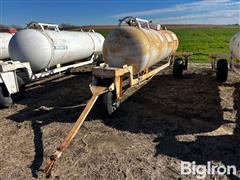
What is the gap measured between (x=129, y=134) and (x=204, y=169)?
5.30 ft

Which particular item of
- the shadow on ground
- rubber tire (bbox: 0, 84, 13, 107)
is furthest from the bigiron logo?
rubber tire (bbox: 0, 84, 13, 107)

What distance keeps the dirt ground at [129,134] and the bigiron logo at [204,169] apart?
91mm

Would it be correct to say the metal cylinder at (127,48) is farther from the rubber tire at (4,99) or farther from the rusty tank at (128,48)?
the rubber tire at (4,99)

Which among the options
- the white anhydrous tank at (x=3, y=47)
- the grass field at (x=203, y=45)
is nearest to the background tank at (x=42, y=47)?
the white anhydrous tank at (x=3, y=47)

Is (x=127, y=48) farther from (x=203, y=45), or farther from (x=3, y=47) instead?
(x=203, y=45)

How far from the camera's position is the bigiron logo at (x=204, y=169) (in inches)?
152

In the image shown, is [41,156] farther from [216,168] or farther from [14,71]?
[14,71]

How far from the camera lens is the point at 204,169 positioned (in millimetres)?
3959

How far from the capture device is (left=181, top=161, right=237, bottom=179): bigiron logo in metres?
3.85

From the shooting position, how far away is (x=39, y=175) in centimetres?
388

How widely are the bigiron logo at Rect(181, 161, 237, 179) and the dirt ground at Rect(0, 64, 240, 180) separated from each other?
91mm

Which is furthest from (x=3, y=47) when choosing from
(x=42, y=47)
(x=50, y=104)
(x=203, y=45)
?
(x=203, y=45)

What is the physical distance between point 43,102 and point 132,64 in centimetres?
266

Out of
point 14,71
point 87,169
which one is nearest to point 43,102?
point 14,71
